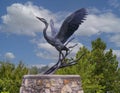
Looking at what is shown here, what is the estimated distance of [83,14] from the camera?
10180 mm

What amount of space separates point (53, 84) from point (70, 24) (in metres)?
1.75

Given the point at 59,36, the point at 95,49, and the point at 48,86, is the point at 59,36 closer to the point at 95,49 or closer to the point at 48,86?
the point at 48,86

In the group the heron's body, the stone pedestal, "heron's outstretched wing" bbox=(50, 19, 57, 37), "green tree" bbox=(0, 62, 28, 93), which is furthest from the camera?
"green tree" bbox=(0, 62, 28, 93)

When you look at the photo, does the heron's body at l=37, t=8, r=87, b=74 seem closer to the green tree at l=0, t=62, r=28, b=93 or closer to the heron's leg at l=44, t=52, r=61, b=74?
the heron's leg at l=44, t=52, r=61, b=74

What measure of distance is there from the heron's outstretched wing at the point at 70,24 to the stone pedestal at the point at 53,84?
1.13 meters

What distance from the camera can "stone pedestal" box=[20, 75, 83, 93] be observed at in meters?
9.57

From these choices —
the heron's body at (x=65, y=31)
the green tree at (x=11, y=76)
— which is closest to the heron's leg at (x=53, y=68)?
the heron's body at (x=65, y=31)

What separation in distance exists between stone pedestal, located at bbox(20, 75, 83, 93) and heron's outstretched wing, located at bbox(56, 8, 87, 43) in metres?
1.13

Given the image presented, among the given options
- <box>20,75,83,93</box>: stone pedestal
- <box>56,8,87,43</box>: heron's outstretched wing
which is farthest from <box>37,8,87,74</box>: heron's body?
<box>20,75,83,93</box>: stone pedestal

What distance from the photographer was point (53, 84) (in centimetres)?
959

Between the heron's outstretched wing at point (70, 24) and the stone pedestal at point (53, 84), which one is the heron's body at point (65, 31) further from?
the stone pedestal at point (53, 84)

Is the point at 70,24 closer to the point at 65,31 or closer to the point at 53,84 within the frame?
the point at 65,31

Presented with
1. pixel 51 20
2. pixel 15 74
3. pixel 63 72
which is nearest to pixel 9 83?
pixel 15 74

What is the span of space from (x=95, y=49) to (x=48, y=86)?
1663cm
